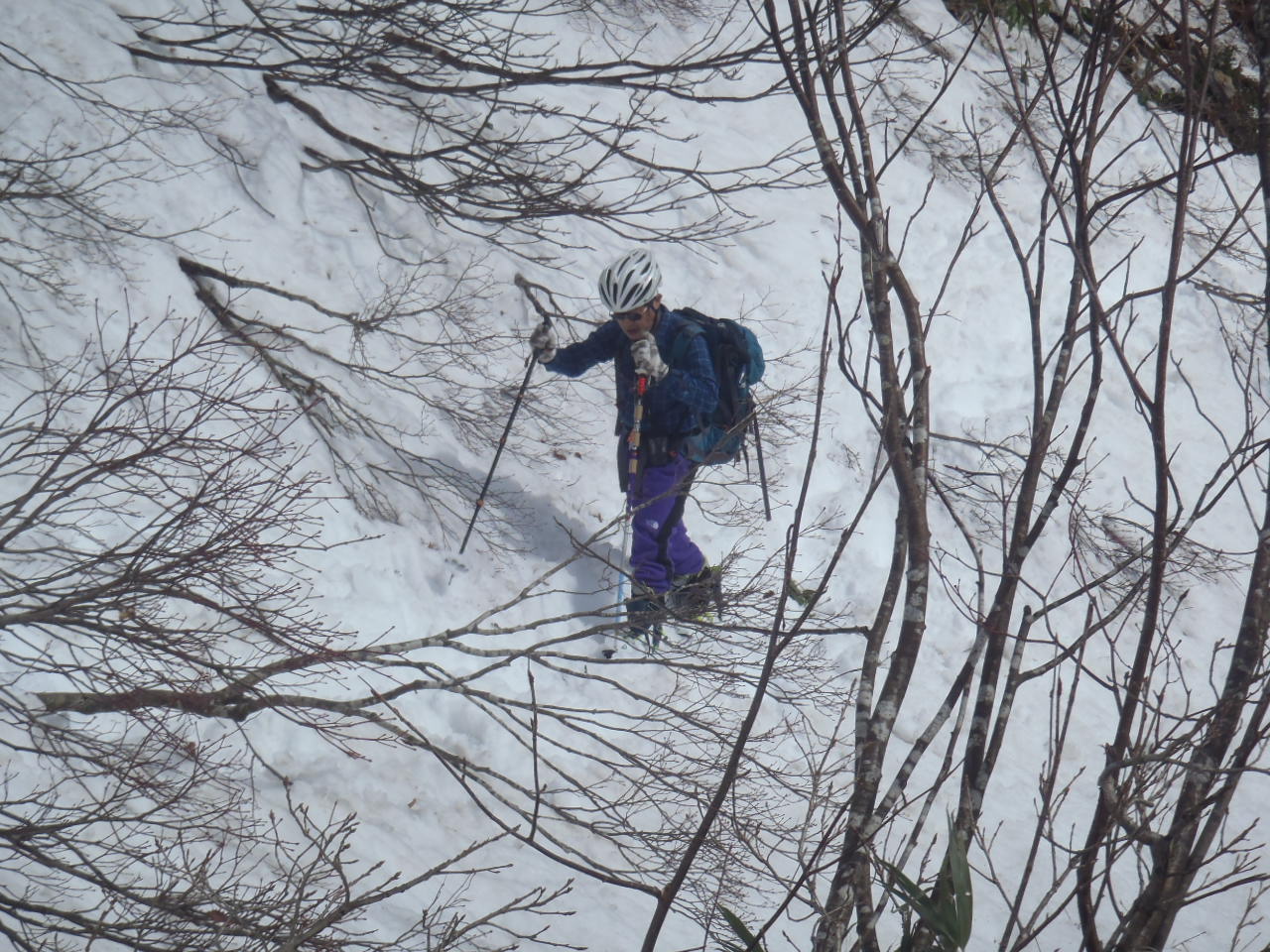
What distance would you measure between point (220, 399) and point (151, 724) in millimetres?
1796

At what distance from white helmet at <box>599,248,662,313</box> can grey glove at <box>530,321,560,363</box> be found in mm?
428

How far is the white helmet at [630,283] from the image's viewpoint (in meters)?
5.35

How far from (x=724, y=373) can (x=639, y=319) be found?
55 cm

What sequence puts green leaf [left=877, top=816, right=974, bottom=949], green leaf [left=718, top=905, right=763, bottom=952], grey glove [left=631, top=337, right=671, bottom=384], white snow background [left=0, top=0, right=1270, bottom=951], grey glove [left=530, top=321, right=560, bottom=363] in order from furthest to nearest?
grey glove [left=530, top=321, right=560, bottom=363], grey glove [left=631, top=337, right=671, bottom=384], white snow background [left=0, top=0, right=1270, bottom=951], green leaf [left=718, top=905, right=763, bottom=952], green leaf [left=877, top=816, right=974, bottom=949]

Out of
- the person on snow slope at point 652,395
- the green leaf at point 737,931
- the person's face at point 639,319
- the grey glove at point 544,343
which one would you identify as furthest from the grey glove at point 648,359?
the green leaf at point 737,931

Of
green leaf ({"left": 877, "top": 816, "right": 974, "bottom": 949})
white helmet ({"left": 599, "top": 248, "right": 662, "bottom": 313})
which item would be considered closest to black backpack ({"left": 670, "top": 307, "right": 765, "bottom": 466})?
white helmet ({"left": 599, "top": 248, "right": 662, "bottom": 313})

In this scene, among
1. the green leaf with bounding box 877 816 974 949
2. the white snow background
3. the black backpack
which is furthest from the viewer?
the black backpack

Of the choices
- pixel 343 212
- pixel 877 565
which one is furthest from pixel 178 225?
pixel 877 565

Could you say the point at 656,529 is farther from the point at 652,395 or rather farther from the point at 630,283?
the point at 630,283

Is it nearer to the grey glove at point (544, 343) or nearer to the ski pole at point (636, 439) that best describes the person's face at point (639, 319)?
the ski pole at point (636, 439)

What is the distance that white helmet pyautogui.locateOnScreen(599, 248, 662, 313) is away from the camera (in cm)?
535

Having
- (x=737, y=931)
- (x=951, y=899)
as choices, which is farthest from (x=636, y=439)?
(x=951, y=899)

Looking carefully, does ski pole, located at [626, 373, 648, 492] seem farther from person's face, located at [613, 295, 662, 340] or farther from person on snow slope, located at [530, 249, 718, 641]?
person's face, located at [613, 295, 662, 340]

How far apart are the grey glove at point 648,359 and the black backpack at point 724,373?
0.21m
